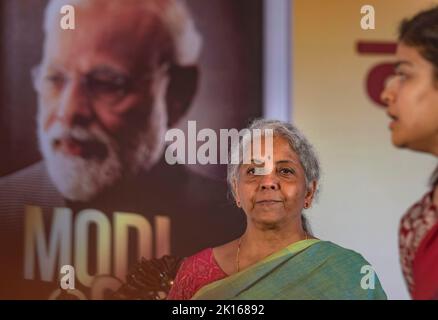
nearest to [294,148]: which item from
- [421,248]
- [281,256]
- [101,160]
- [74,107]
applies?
[281,256]

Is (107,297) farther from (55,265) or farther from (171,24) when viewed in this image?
(171,24)

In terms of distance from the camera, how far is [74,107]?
2.66 meters

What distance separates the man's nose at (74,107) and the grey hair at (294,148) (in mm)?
627

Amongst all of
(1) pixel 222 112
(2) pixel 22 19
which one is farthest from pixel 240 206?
(2) pixel 22 19

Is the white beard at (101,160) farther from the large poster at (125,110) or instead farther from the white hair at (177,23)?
the white hair at (177,23)

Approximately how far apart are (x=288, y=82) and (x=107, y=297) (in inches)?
45.5

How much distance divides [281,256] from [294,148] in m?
0.41

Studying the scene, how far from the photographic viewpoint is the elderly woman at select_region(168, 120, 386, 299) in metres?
2.39

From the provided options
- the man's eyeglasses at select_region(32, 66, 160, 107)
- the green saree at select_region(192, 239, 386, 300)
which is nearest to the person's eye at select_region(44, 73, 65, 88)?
the man's eyeglasses at select_region(32, 66, 160, 107)

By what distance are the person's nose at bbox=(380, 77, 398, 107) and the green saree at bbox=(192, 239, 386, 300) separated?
65 centimetres

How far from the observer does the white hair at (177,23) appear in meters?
2.65

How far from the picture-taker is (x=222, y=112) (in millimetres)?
2648

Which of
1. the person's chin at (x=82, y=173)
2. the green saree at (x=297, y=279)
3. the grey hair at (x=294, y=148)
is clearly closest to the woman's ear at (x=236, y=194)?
the grey hair at (x=294, y=148)

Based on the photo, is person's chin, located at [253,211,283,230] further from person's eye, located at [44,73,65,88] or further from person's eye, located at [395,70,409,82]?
person's eye, located at [44,73,65,88]
